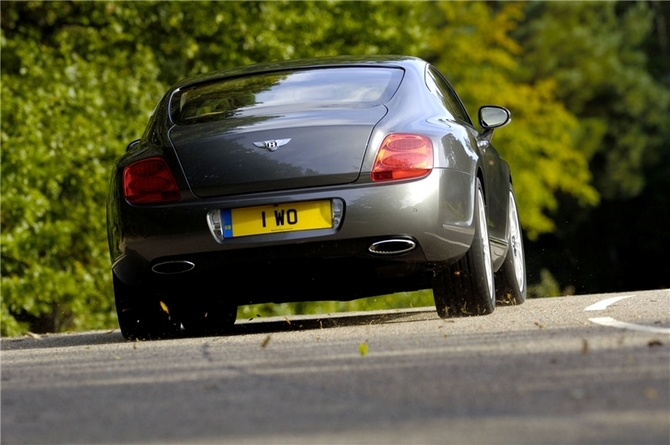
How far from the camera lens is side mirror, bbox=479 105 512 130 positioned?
9.17m

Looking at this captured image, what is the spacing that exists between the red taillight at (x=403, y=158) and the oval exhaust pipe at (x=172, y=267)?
1.07 m

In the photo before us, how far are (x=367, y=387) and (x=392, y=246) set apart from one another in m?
2.31

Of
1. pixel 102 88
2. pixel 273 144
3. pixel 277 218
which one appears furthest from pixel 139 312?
pixel 102 88

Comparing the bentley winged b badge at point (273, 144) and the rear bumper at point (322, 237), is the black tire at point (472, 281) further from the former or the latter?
the bentley winged b badge at point (273, 144)

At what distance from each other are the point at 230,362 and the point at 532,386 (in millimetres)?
1695

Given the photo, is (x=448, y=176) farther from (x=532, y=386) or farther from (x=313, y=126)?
(x=532, y=386)

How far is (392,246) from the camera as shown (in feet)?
24.1

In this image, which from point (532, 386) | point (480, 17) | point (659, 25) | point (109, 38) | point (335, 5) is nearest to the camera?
point (532, 386)

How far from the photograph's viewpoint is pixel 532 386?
16.1ft

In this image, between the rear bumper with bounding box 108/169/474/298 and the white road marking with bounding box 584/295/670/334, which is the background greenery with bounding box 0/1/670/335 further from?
the white road marking with bounding box 584/295/670/334

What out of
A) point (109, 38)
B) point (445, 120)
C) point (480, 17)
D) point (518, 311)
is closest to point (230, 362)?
point (445, 120)

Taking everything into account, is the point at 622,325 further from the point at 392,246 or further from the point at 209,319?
the point at 209,319

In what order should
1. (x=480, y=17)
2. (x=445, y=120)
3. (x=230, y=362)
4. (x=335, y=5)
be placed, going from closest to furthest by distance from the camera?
(x=230, y=362), (x=445, y=120), (x=335, y=5), (x=480, y=17)

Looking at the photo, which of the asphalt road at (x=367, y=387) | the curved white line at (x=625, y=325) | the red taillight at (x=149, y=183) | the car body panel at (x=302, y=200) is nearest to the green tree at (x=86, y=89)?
the red taillight at (x=149, y=183)
